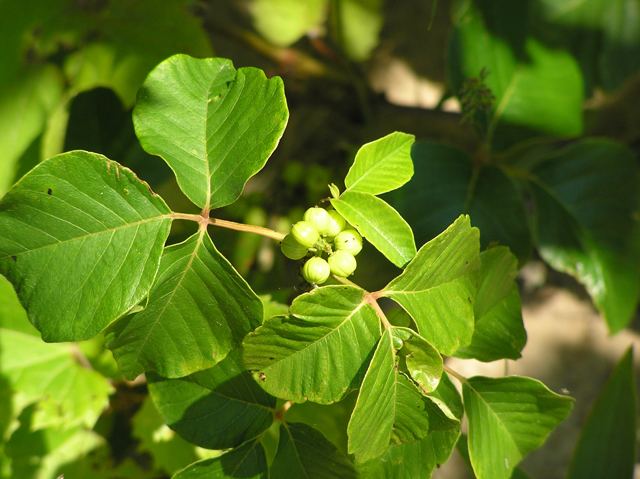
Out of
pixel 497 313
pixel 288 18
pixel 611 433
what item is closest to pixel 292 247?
pixel 497 313

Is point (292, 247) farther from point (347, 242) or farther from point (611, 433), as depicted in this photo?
point (611, 433)

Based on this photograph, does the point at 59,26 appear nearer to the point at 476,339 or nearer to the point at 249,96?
the point at 249,96

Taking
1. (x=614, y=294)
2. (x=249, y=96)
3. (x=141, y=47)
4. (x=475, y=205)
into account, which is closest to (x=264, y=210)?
(x=141, y=47)

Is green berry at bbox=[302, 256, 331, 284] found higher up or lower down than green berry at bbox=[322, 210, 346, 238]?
lower down

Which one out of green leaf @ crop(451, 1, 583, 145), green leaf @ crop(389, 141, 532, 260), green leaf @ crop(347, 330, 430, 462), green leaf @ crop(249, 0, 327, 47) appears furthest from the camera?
green leaf @ crop(249, 0, 327, 47)

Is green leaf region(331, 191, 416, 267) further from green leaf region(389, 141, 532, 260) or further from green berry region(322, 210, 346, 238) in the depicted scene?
green leaf region(389, 141, 532, 260)

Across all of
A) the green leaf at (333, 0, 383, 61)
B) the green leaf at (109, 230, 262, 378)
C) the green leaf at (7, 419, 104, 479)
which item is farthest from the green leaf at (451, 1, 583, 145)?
the green leaf at (7, 419, 104, 479)
